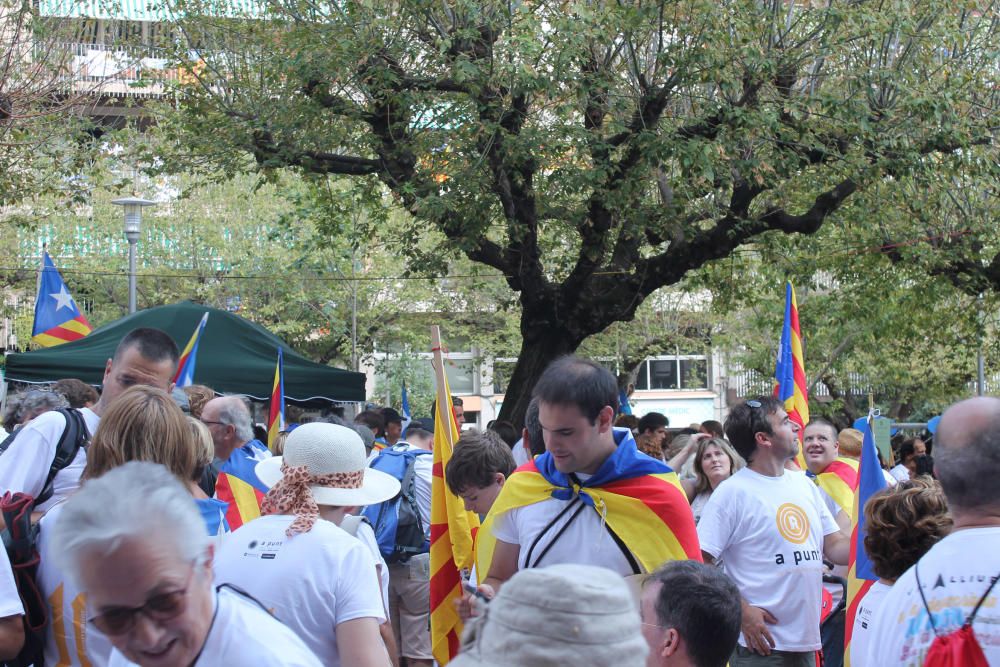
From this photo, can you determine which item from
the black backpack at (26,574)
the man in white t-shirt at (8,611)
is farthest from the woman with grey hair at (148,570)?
the black backpack at (26,574)

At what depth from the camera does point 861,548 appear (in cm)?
482

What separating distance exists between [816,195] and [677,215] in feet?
9.05

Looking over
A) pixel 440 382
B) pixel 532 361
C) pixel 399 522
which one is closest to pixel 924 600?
pixel 440 382

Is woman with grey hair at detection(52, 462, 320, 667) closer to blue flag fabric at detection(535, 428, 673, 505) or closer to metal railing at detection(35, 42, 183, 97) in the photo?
blue flag fabric at detection(535, 428, 673, 505)

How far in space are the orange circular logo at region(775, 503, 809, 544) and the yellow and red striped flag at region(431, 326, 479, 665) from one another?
61.0 inches

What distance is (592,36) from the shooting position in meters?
10.8

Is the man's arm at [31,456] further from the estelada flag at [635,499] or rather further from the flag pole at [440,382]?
the flag pole at [440,382]

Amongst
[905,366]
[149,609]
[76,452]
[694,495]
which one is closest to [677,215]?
[694,495]

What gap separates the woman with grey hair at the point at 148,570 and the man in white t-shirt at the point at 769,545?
3392 millimetres

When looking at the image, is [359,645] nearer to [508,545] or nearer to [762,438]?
[508,545]

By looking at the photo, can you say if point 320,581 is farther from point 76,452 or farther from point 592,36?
point 592,36

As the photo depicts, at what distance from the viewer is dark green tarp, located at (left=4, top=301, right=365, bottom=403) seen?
11.2 metres

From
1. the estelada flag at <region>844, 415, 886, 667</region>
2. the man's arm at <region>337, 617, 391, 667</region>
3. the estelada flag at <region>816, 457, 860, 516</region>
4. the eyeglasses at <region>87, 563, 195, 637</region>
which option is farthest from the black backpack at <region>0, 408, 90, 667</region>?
the estelada flag at <region>816, 457, 860, 516</region>

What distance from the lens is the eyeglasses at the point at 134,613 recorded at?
199cm
